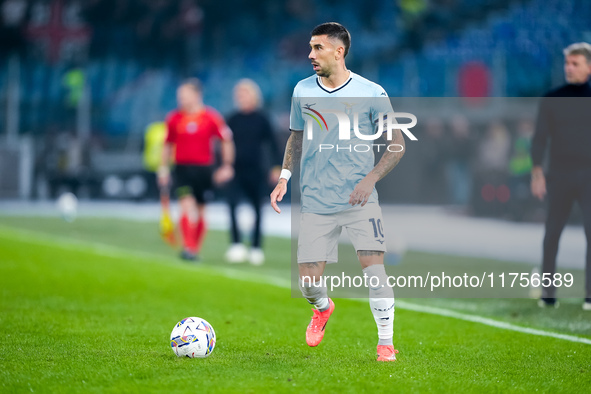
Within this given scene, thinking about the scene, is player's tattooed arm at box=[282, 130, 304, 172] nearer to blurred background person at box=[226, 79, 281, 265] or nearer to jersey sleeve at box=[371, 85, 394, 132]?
jersey sleeve at box=[371, 85, 394, 132]

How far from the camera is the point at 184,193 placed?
37.8 feet

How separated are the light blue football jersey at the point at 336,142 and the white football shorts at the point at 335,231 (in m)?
0.05

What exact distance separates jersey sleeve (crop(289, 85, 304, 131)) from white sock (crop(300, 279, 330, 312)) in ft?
Answer: 3.14

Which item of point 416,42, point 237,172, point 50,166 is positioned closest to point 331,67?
point 237,172

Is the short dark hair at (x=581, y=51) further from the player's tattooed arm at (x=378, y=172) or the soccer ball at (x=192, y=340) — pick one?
the soccer ball at (x=192, y=340)

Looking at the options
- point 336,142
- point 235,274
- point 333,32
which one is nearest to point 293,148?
point 336,142

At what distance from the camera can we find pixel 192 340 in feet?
16.3

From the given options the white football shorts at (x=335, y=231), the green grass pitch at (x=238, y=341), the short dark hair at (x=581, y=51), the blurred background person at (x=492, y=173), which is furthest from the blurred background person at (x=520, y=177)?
the white football shorts at (x=335, y=231)

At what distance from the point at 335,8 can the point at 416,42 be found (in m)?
3.73

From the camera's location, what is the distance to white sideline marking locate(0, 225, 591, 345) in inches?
255

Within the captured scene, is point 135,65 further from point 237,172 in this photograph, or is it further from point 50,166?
point 237,172

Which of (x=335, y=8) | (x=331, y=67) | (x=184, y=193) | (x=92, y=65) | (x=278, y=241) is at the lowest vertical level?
(x=278, y=241)

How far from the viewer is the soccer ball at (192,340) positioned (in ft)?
16.3

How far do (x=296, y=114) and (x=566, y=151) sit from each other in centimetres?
326
